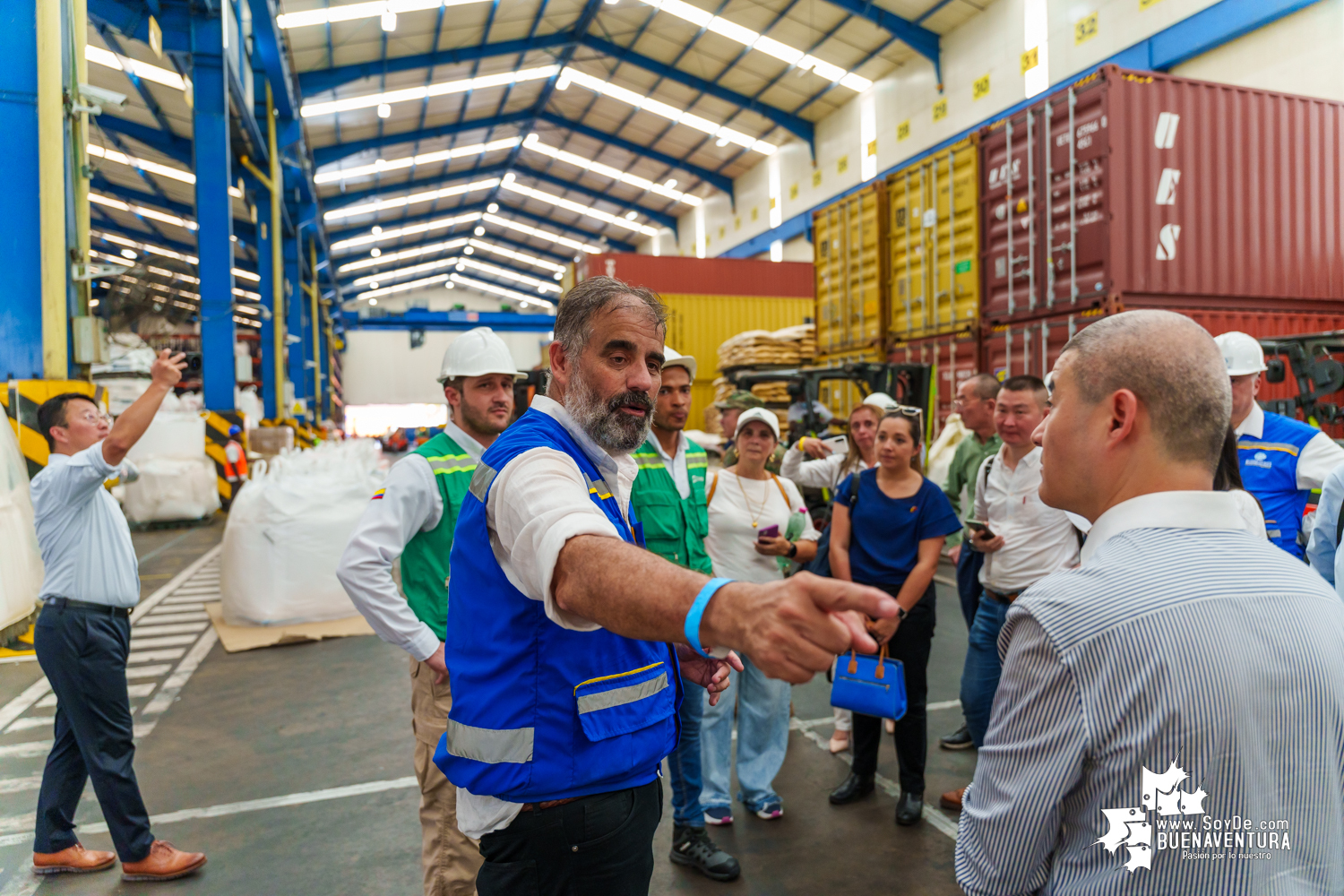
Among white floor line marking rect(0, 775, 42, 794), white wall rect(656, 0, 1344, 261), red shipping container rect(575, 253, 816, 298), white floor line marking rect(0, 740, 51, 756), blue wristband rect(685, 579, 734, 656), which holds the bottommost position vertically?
white floor line marking rect(0, 775, 42, 794)

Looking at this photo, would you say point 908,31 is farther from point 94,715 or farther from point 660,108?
point 94,715

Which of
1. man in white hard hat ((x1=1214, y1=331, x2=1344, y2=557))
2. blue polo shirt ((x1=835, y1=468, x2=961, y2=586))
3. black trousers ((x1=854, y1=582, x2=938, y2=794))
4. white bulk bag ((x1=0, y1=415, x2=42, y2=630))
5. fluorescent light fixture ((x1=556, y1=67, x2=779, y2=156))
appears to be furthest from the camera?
fluorescent light fixture ((x1=556, y1=67, x2=779, y2=156))

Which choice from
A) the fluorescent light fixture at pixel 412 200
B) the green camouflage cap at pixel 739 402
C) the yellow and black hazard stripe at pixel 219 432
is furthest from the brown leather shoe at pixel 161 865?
the fluorescent light fixture at pixel 412 200

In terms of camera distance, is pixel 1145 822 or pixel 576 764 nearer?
pixel 1145 822

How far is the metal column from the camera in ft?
36.3

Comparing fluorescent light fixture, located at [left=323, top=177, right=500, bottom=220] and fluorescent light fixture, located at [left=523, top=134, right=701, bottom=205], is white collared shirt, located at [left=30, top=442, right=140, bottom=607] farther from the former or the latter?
fluorescent light fixture, located at [left=523, top=134, right=701, bottom=205]

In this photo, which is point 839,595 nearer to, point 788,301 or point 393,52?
point 788,301

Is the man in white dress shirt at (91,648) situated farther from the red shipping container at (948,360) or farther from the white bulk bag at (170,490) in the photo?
the white bulk bag at (170,490)

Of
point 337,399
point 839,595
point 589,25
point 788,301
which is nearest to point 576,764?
point 839,595

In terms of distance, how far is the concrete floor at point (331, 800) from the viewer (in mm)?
3121

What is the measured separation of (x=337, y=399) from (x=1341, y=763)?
132ft

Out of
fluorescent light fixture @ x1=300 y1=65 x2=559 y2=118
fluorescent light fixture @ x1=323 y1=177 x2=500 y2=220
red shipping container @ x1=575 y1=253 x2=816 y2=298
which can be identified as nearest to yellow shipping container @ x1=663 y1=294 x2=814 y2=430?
red shipping container @ x1=575 y1=253 x2=816 y2=298

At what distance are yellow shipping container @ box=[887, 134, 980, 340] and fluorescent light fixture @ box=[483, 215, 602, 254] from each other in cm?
2615

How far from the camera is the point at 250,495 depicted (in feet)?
21.6
